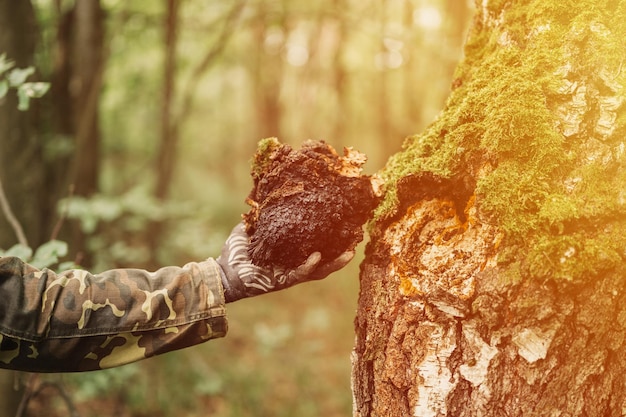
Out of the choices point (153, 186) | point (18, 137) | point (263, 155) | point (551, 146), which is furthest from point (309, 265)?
point (153, 186)

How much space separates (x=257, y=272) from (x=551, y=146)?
37.1 inches

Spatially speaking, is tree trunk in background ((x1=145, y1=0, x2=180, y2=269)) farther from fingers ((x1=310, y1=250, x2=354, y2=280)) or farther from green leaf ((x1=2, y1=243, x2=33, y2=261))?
fingers ((x1=310, y1=250, x2=354, y2=280))

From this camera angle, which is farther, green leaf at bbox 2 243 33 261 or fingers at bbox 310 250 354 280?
green leaf at bbox 2 243 33 261

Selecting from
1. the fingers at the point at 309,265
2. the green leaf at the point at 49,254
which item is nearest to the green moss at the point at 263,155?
the fingers at the point at 309,265

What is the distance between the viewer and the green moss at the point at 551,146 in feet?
4.26

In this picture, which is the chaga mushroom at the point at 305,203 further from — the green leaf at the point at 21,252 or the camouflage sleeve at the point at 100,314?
the green leaf at the point at 21,252

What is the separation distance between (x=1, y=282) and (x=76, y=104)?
13.7ft

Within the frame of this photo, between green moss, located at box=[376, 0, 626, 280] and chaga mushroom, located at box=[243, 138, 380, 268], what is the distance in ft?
0.40

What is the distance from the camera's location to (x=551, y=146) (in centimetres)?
136

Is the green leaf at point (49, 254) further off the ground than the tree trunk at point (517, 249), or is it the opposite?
the green leaf at point (49, 254)

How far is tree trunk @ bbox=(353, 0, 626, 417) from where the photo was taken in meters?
1.30

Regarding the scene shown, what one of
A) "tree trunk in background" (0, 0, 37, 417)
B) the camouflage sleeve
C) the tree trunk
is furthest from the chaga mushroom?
"tree trunk in background" (0, 0, 37, 417)

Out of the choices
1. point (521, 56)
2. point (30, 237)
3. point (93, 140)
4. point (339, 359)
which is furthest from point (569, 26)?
point (339, 359)

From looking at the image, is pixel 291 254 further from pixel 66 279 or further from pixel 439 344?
pixel 66 279
